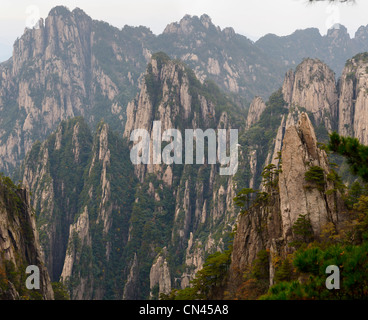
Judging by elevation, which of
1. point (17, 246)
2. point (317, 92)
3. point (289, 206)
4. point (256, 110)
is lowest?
point (17, 246)

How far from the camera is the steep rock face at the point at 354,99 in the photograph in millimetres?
77963

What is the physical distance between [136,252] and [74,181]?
3915 cm

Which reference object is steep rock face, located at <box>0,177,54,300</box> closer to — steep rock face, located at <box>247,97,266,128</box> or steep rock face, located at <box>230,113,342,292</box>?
steep rock face, located at <box>230,113,342,292</box>

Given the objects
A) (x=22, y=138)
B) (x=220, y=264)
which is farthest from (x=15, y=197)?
(x=22, y=138)

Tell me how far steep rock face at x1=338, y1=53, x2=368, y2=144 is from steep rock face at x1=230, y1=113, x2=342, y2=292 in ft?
173

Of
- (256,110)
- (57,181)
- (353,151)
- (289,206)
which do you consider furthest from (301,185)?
(57,181)

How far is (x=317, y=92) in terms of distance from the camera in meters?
91.0

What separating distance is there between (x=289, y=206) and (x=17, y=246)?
29934mm

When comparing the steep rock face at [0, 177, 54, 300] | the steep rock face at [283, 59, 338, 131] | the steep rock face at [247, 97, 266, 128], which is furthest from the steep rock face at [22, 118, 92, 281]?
the steep rock face at [283, 59, 338, 131]

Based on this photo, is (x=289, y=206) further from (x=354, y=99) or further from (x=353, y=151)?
(x=354, y=99)

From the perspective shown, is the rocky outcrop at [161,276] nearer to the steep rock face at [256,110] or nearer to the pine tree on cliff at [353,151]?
the steep rock face at [256,110]

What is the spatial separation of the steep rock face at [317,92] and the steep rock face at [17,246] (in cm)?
6594

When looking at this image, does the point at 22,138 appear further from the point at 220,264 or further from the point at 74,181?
the point at 220,264

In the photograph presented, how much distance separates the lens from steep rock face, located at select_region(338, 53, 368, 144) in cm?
7796
